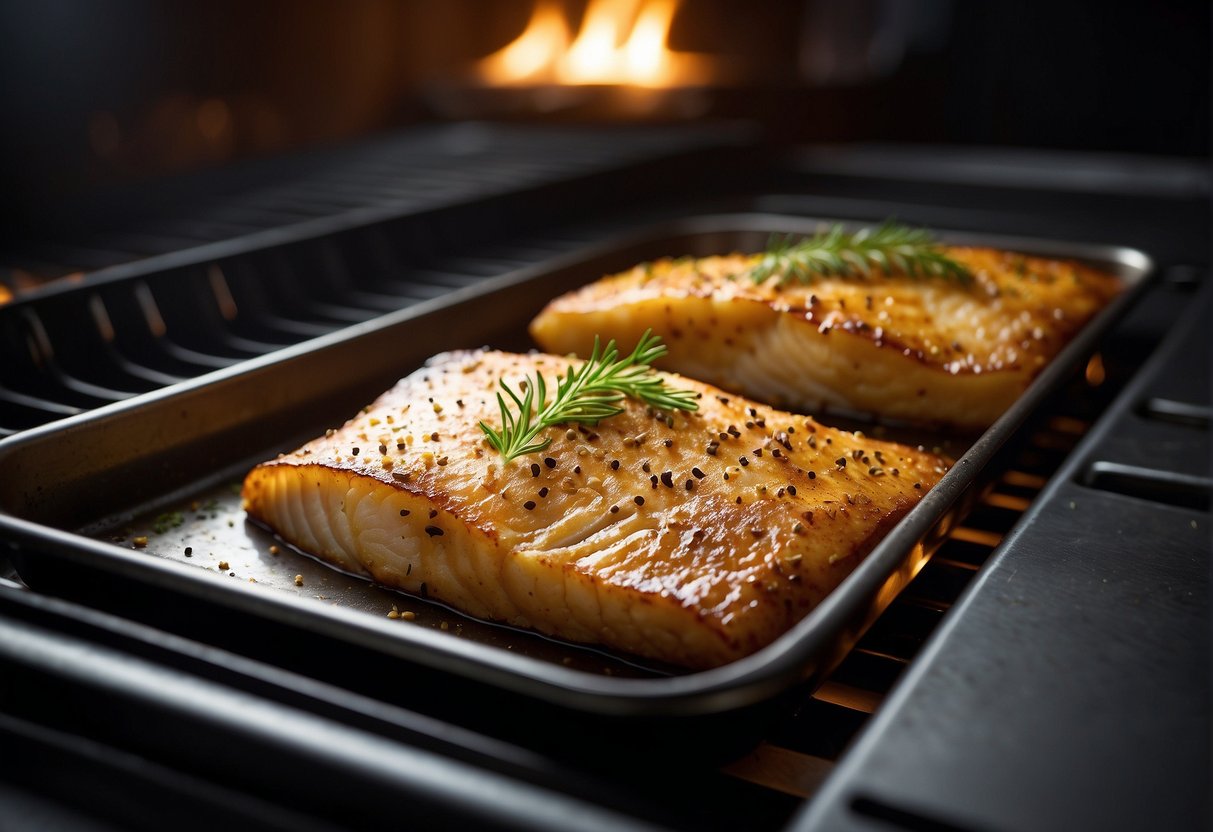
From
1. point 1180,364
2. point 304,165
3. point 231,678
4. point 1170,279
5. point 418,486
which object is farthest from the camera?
point 304,165

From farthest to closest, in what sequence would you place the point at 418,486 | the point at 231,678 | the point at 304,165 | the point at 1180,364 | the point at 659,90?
the point at 659,90 → the point at 304,165 → the point at 1180,364 → the point at 418,486 → the point at 231,678

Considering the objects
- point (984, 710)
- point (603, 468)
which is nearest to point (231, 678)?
point (603, 468)

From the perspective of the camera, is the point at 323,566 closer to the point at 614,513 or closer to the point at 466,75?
the point at 614,513

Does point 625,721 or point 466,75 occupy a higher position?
point 466,75

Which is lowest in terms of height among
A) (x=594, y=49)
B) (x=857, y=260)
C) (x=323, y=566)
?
(x=323, y=566)

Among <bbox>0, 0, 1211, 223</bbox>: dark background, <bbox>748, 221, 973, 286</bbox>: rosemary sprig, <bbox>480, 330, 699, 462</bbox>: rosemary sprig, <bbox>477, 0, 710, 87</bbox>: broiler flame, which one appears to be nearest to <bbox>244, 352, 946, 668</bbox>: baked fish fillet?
<bbox>480, 330, 699, 462</bbox>: rosemary sprig

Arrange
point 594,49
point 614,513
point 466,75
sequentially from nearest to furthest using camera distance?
point 614,513 → point 466,75 → point 594,49

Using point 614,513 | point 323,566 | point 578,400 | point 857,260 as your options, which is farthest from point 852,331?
point 323,566

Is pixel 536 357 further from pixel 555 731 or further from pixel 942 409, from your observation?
pixel 555 731
